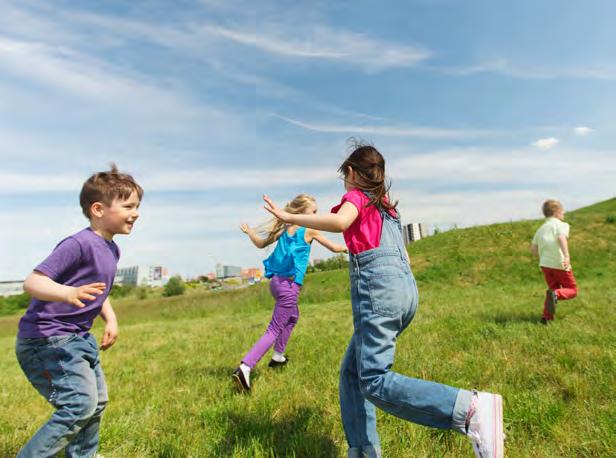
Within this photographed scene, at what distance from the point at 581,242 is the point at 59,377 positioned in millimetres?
22116

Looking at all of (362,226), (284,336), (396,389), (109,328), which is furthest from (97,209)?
(284,336)

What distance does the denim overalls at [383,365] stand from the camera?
249cm

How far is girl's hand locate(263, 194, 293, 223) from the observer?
9.20 feet

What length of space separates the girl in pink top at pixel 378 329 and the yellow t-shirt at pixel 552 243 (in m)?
6.31

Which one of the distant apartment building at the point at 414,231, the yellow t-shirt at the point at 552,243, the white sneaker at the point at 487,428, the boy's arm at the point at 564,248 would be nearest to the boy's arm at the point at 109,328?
the white sneaker at the point at 487,428

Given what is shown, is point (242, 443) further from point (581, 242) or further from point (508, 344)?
point (581, 242)

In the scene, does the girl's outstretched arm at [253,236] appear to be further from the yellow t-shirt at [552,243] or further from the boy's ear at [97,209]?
the yellow t-shirt at [552,243]

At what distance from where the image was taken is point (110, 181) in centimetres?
331

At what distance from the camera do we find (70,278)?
2.97 meters

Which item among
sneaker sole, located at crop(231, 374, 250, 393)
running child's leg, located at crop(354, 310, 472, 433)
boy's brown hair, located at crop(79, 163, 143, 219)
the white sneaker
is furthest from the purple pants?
the white sneaker

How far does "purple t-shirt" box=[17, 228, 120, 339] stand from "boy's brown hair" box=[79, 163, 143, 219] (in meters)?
0.27

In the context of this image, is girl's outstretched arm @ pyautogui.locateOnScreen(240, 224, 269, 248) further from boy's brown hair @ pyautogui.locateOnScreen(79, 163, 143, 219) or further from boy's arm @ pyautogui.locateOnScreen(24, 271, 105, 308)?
boy's arm @ pyautogui.locateOnScreen(24, 271, 105, 308)

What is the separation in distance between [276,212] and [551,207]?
7497mm

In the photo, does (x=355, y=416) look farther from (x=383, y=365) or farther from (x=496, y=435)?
(x=496, y=435)
